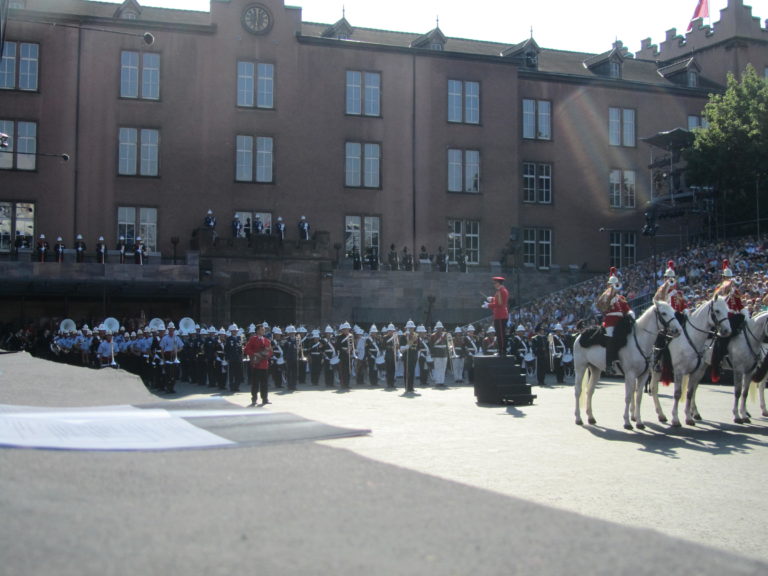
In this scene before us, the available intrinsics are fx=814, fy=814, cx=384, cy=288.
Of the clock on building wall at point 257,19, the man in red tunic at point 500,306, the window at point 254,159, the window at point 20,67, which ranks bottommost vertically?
the man in red tunic at point 500,306

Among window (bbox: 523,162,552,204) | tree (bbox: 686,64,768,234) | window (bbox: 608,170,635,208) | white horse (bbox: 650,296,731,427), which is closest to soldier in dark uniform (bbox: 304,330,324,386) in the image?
white horse (bbox: 650,296,731,427)

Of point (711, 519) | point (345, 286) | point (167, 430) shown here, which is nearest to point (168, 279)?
point (345, 286)

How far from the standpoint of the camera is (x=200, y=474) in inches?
278

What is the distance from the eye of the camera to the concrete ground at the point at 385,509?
4.79 m

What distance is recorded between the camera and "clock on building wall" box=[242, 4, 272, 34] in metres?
45.1

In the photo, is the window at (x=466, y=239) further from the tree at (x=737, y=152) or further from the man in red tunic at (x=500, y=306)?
the man in red tunic at (x=500, y=306)

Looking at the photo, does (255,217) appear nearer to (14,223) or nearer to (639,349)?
(14,223)

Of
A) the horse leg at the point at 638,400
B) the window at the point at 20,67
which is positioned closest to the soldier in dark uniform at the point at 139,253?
the window at the point at 20,67

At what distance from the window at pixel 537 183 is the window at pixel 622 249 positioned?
5338 mm

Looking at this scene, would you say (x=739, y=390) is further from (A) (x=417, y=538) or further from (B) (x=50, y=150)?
(B) (x=50, y=150)

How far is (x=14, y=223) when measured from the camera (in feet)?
137

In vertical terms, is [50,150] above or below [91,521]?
above

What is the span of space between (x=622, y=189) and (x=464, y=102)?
12.9m

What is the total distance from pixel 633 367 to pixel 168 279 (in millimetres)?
26782
